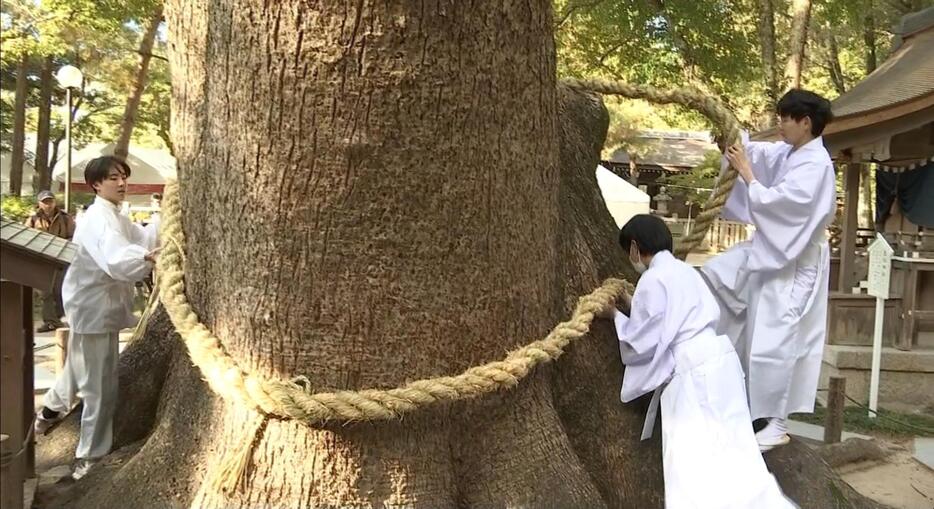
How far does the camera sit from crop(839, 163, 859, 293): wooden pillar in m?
8.37

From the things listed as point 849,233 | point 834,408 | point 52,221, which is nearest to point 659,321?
point 834,408

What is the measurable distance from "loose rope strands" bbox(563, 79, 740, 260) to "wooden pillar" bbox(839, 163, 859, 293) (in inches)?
235

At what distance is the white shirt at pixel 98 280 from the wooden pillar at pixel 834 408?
422cm

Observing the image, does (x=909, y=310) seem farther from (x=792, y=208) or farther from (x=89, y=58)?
(x=89, y=58)

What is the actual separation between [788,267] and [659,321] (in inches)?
33.9

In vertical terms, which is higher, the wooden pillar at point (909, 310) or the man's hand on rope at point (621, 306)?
the man's hand on rope at point (621, 306)

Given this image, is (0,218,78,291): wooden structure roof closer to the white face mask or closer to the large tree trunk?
the large tree trunk

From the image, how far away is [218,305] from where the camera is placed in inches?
86.5

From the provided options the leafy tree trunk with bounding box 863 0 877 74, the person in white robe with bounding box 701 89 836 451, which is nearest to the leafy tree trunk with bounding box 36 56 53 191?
the person in white robe with bounding box 701 89 836 451

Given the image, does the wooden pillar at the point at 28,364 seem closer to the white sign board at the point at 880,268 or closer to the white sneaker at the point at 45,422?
the white sneaker at the point at 45,422

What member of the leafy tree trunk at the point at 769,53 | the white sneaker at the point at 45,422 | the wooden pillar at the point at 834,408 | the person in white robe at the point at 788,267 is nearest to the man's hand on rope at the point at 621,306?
the person in white robe at the point at 788,267

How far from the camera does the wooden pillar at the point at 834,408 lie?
4.78 m

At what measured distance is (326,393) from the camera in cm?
202

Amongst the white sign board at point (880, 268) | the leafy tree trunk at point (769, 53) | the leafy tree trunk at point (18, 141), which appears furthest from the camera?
the leafy tree trunk at point (18, 141)
